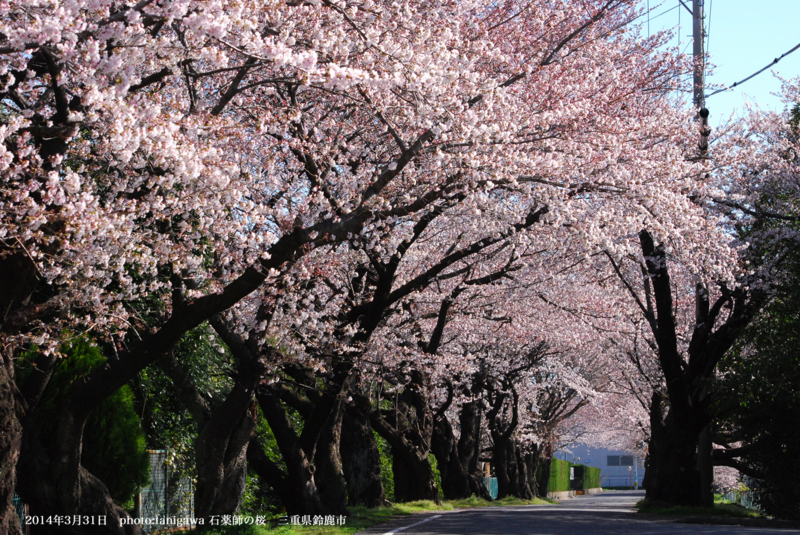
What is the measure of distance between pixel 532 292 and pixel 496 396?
560 inches

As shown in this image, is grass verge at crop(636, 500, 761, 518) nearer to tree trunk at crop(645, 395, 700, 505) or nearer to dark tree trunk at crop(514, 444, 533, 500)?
tree trunk at crop(645, 395, 700, 505)

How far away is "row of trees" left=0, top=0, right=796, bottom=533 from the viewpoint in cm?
700

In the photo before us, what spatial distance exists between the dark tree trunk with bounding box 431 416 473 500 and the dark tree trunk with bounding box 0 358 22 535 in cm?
2294

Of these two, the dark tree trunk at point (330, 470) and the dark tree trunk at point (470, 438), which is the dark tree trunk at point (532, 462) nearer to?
the dark tree trunk at point (470, 438)

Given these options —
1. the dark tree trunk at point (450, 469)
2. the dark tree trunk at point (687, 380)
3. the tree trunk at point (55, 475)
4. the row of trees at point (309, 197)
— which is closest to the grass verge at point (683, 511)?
the dark tree trunk at point (687, 380)

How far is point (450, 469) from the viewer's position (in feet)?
98.8

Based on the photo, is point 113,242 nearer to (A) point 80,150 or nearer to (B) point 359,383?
(A) point 80,150

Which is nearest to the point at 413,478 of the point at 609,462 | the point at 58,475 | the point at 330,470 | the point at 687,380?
the point at 330,470

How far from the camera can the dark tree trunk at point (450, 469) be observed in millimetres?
29594

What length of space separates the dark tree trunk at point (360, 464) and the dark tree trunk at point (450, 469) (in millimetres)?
9658

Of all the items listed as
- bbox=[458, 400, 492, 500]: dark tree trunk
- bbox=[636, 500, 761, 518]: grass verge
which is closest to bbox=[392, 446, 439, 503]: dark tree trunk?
bbox=[458, 400, 492, 500]: dark tree trunk

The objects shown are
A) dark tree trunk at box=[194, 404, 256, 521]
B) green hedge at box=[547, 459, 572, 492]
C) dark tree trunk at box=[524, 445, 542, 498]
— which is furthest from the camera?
green hedge at box=[547, 459, 572, 492]

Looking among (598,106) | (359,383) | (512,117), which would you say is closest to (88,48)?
(512,117)

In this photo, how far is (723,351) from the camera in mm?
19641
